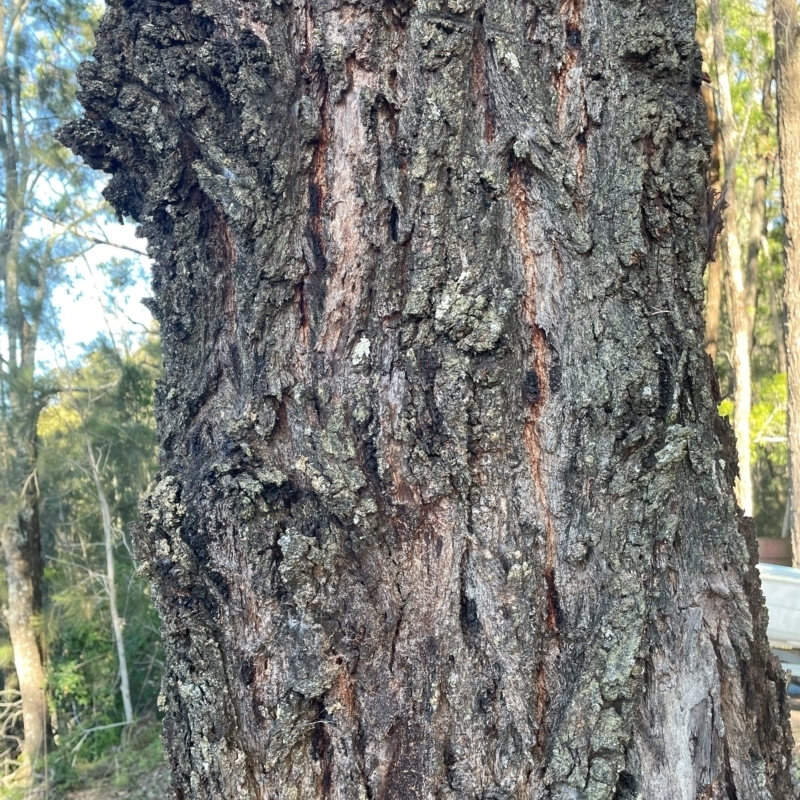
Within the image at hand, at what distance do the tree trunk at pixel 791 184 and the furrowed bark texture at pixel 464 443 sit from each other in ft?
22.6

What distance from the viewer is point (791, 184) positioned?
7039mm

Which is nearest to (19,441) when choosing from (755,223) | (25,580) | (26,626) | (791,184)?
(25,580)

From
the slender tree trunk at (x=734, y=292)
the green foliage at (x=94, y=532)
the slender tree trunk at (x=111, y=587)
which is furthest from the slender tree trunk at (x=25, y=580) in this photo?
the slender tree trunk at (x=734, y=292)

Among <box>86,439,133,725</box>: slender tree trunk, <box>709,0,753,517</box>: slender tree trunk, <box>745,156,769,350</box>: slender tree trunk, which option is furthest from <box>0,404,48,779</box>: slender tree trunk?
<box>745,156,769,350</box>: slender tree trunk

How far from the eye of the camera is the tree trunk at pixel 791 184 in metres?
7.07

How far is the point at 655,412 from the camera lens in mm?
1058

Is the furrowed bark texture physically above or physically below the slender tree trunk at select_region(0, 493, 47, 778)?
above

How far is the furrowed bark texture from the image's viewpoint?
1.04m

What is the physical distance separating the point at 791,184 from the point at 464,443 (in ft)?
24.3

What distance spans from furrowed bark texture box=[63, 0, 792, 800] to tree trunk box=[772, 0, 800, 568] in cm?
689

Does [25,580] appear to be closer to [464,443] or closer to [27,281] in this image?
[27,281]

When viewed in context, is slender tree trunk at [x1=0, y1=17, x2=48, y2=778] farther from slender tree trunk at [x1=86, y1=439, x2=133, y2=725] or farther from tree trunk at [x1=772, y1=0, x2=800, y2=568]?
tree trunk at [x1=772, y1=0, x2=800, y2=568]

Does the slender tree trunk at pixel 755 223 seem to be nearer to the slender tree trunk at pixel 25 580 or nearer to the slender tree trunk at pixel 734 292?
the slender tree trunk at pixel 734 292

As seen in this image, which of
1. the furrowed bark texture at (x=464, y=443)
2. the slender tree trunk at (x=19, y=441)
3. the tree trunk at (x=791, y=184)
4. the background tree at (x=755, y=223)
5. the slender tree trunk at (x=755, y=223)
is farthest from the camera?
the slender tree trunk at (x=755, y=223)
